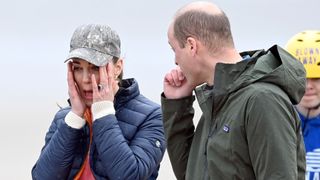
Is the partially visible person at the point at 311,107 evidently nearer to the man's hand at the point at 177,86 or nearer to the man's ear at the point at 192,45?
the man's hand at the point at 177,86

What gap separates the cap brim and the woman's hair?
2.01ft

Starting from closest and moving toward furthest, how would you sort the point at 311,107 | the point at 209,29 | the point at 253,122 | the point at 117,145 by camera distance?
the point at 253,122 < the point at 209,29 < the point at 117,145 < the point at 311,107

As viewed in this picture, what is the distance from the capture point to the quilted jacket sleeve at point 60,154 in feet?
8.03

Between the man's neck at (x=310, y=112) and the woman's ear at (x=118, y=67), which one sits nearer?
the woman's ear at (x=118, y=67)

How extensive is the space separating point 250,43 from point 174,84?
2154 millimetres

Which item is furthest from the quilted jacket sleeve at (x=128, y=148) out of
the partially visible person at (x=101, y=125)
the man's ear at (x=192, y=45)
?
the man's ear at (x=192, y=45)

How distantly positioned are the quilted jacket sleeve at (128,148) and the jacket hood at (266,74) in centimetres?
61

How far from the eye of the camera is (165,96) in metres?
2.24

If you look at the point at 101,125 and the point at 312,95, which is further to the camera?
the point at 312,95

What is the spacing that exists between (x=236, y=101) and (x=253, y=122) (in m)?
0.10

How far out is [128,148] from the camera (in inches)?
93.7

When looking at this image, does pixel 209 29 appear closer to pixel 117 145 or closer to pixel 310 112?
pixel 117 145

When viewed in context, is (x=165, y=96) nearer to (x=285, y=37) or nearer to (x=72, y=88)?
(x=72, y=88)

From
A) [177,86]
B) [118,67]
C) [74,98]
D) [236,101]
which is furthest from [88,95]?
[236,101]
